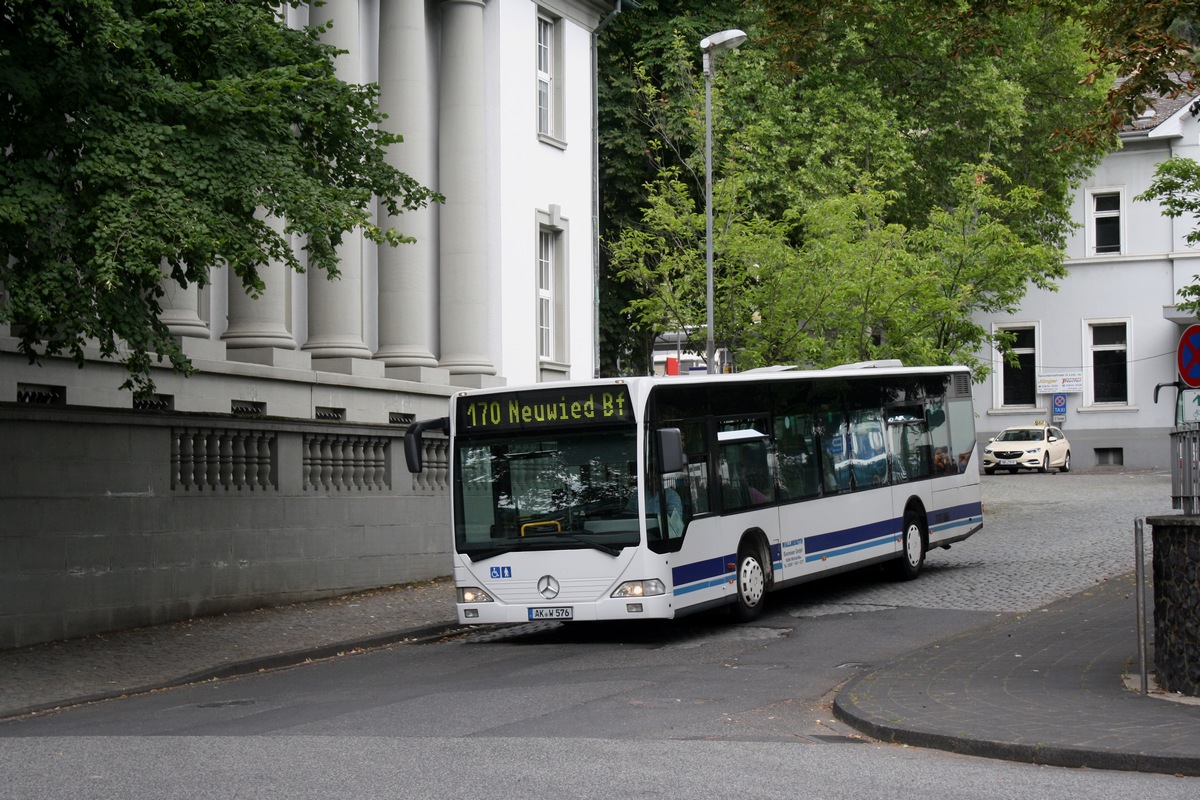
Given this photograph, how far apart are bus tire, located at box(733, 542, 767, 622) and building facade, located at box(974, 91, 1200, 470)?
132 ft

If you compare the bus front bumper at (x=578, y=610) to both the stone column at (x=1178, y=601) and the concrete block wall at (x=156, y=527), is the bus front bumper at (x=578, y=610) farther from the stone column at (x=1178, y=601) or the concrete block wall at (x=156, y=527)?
the stone column at (x=1178, y=601)

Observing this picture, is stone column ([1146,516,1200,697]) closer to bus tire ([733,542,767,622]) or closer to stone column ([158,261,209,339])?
bus tire ([733,542,767,622])

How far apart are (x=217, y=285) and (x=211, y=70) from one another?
26.2 feet

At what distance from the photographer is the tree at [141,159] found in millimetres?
12109

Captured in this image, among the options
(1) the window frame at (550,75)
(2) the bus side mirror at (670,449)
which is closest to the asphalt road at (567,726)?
(2) the bus side mirror at (670,449)

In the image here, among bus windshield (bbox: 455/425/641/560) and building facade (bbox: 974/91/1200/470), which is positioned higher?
building facade (bbox: 974/91/1200/470)

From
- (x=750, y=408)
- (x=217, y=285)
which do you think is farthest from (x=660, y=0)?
(x=750, y=408)

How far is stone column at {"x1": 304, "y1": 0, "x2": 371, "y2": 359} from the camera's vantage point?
22.5m

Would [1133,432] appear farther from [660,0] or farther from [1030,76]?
[660,0]

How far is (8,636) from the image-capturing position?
1516 cm

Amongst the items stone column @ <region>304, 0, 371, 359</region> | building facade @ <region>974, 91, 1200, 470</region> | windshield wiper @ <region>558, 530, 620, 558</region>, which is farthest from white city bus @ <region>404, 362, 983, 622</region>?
building facade @ <region>974, 91, 1200, 470</region>

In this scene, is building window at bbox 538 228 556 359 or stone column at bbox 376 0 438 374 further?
building window at bbox 538 228 556 359

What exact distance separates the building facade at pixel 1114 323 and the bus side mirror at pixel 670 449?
1670 inches

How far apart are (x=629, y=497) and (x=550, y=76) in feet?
50.5
